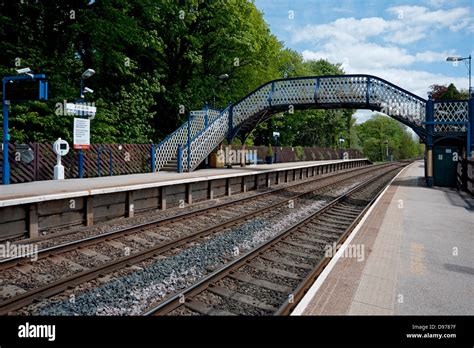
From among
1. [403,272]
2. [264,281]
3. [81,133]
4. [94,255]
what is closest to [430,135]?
[403,272]

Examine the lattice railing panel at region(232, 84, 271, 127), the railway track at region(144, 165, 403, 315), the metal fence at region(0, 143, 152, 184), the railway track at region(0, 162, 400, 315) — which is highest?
the lattice railing panel at region(232, 84, 271, 127)

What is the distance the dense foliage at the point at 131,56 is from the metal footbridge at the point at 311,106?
2.91m

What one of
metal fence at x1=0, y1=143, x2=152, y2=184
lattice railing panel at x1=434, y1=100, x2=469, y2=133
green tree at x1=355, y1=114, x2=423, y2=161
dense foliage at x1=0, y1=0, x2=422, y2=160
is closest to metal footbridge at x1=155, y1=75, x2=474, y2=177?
lattice railing panel at x1=434, y1=100, x2=469, y2=133

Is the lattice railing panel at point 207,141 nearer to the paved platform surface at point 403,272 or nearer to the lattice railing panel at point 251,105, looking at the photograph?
the lattice railing panel at point 251,105

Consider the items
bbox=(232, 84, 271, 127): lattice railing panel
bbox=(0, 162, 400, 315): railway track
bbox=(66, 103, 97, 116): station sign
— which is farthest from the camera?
bbox=(232, 84, 271, 127): lattice railing panel

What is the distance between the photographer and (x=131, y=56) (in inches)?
922

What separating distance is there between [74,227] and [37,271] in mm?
3104

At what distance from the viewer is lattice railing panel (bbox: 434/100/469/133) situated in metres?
18.4

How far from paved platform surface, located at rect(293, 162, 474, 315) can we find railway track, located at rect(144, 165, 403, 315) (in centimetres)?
47

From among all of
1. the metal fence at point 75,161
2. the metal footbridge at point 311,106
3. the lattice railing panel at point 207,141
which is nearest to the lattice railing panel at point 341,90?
the metal footbridge at point 311,106

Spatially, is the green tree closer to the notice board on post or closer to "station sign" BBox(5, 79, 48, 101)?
the notice board on post

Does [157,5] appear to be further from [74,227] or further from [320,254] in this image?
[320,254]

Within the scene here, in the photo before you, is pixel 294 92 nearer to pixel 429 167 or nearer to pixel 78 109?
pixel 429 167
